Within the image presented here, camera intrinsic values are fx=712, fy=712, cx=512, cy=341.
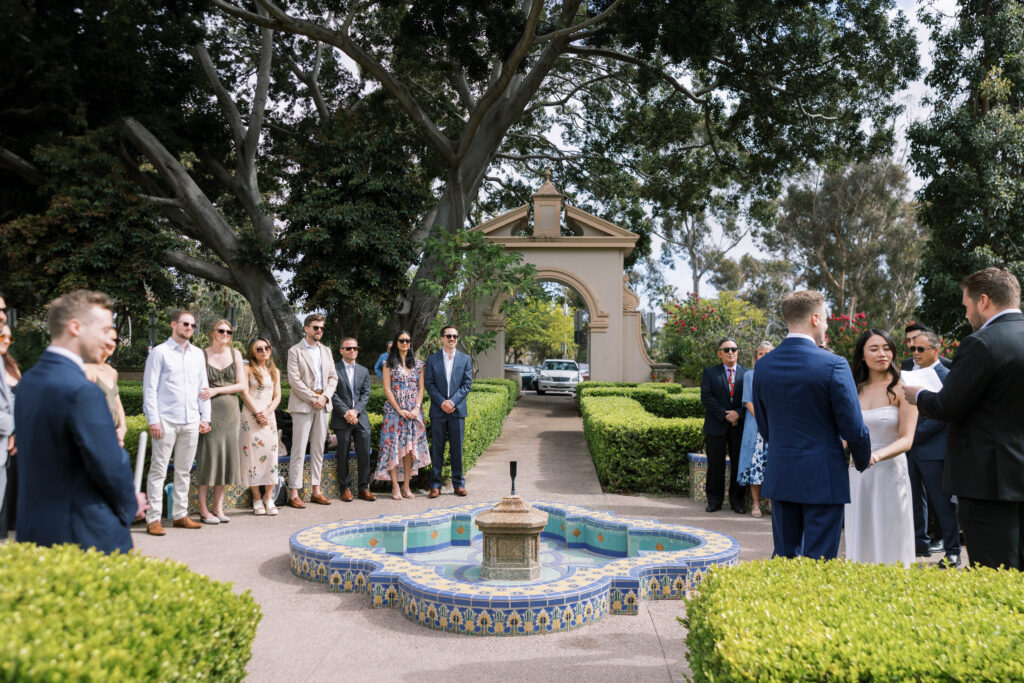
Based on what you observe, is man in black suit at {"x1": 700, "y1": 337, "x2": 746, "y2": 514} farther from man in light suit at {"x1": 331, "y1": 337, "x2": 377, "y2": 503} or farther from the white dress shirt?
the white dress shirt

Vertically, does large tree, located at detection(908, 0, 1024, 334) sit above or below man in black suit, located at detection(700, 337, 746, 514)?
above

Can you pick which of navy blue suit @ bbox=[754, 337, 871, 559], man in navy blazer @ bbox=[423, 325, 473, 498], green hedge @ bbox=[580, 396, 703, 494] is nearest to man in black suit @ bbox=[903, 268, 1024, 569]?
navy blue suit @ bbox=[754, 337, 871, 559]

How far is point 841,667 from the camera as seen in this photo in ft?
7.61

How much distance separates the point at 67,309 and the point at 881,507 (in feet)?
15.2

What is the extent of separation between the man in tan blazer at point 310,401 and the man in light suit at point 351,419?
0.67 ft

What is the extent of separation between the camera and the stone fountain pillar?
532 centimetres

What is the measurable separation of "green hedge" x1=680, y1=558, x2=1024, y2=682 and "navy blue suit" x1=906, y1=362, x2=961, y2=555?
342cm

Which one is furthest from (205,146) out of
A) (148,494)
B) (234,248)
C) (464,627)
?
(464,627)

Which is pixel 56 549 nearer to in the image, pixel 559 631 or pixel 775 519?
pixel 559 631

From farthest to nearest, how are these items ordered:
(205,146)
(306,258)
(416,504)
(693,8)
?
(205,146)
(306,258)
(693,8)
(416,504)

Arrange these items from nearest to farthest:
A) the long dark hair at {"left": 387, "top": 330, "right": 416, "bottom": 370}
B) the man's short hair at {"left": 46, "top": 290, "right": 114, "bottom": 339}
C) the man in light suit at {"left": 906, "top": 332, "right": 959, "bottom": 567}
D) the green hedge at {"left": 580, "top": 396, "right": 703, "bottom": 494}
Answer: the man's short hair at {"left": 46, "top": 290, "right": 114, "bottom": 339}
the man in light suit at {"left": 906, "top": 332, "right": 959, "bottom": 567}
the long dark hair at {"left": 387, "top": 330, "right": 416, "bottom": 370}
the green hedge at {"left": 580, "top": 396, "right": 703, "bottom": 494}

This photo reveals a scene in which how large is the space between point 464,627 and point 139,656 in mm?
2485

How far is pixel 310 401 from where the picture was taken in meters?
8.35

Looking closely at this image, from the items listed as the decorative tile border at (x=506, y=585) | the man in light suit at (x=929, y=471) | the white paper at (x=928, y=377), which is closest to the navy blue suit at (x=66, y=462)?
the decorative tile border at (x=506, y=585)
